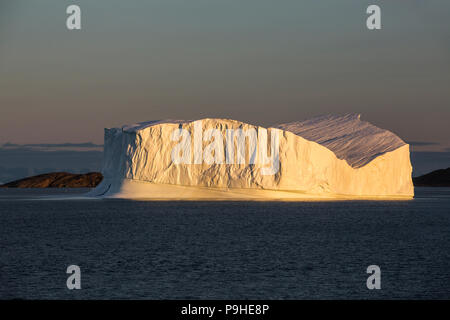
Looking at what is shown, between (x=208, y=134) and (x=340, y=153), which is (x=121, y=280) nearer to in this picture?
(x=208, y=134)

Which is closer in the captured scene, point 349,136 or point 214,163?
point 214,163

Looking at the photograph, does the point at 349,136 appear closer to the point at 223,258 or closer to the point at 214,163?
the point at 214,163

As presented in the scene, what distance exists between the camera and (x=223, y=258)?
70.9ft

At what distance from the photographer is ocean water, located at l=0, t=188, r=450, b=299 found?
51.5 feet

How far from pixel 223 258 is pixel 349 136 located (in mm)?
41460

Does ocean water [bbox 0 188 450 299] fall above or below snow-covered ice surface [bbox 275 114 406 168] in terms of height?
below

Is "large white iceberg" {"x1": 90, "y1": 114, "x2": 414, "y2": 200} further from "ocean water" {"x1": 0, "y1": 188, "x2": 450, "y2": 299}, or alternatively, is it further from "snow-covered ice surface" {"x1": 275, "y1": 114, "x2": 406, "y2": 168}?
"ocean water" {"x1": 0, "y1": 188, "x2": 450, "y2": 299}

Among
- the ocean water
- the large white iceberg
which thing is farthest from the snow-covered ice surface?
the ocean water

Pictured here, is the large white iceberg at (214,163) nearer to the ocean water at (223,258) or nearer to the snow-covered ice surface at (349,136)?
the snow-covered ice surface at (349,136)

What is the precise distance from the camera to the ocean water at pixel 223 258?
15688 mm

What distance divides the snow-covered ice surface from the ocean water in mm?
20495

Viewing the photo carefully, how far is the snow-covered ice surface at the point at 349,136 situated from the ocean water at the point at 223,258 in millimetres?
20495

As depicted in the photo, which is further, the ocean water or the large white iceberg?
the large white iceberg

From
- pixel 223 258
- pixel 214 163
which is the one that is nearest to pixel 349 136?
pixel 214 163
